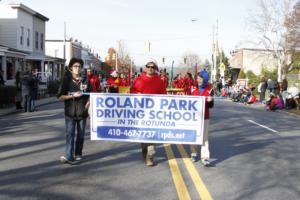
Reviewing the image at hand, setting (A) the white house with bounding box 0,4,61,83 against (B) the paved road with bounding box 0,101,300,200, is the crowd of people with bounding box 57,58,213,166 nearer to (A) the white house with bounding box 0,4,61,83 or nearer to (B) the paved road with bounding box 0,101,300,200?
(B) the paved road with bounding box 0,101,300,200

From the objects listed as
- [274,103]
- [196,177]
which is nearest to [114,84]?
[274,103]

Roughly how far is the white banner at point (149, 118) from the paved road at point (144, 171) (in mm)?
524

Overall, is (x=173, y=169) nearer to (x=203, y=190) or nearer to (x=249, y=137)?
(x=203, y=190)

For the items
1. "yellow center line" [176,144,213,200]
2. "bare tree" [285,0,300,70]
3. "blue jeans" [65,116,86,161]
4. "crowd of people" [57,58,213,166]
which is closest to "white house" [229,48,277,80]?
"bare tree" [285,0,300,70]

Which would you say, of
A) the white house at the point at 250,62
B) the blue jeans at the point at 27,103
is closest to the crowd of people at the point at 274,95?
the blue jeans at the point at 27,103

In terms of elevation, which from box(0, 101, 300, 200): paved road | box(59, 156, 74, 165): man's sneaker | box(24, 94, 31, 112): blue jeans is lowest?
box(0, 101, 300, 200): paved road

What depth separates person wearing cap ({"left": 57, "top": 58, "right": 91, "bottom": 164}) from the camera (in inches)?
312

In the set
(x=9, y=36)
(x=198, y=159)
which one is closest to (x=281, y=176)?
(x=198, y=159)

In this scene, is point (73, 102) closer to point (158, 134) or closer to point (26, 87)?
point (158, 134)

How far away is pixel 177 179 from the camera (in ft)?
23.1

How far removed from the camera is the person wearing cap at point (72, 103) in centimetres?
793

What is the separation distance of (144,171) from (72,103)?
5.73ft

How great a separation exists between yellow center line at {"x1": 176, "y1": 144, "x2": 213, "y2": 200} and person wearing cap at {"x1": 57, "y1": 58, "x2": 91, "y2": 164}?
6.81 ft

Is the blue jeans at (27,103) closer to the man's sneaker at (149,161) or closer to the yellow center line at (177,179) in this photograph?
the yellow center line at (177,179)
